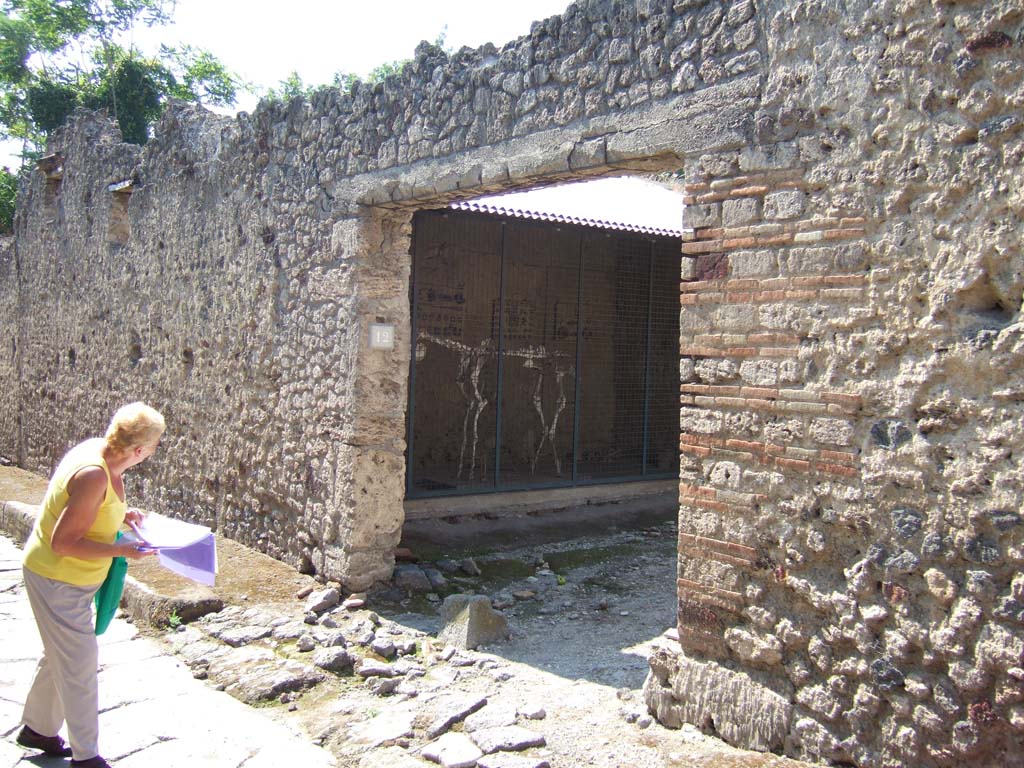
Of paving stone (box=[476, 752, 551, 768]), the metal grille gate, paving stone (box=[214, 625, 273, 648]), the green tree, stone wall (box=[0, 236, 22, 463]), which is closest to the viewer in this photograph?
paving stone (box=[476, 752, 551, 768])

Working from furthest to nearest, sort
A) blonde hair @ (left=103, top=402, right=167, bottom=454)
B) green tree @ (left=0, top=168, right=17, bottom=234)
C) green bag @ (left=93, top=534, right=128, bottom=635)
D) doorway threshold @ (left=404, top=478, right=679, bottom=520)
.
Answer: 1. green tree @ (left=0, top=168, right=17, bottom=234)
2. doorway threshold @ (left=404, top=478, right=679, bottom=520)
3. green bag @ (left=93, top=534, right=128, bottom=635)
4. blonde hair @ (left=103, top=402, right=167, bottom=454)

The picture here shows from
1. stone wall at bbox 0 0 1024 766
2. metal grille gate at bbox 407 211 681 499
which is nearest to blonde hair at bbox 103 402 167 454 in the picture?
stone wall at bbox 0 0 1024 766

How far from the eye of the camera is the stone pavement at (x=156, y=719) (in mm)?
3666

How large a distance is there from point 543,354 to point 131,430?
24.5 feet

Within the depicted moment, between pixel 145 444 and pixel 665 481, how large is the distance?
7291 millimetres

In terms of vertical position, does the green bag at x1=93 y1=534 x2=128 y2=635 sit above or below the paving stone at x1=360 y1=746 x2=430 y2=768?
above

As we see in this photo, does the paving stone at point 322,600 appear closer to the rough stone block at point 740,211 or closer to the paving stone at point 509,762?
the paving stone at point 509,762

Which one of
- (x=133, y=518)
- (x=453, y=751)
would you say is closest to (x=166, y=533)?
(x=133, y=518)

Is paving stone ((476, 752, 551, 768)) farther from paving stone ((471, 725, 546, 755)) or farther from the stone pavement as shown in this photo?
the stone pavement

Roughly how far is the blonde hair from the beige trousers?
531 millimetres

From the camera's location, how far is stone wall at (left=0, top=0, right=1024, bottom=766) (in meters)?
3.04

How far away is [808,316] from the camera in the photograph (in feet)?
11.6

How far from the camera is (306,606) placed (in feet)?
18.5

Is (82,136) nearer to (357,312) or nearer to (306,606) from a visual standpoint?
(357,312)
